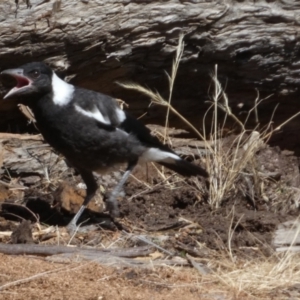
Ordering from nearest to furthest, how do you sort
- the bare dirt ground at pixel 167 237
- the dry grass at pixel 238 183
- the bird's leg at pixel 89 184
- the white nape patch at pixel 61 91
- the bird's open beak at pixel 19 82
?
1. the bare dirt ground at pixel 167 237
2. the dry grass at pixel 238 183
3. the bird's open beak at pixel 19 82
4. the white nape patch at pixel 61 91
5. the bird's leg at pixel 89 184

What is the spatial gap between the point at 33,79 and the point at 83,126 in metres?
0.48

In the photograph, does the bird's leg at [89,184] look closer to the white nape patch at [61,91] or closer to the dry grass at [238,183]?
the white nape patch at [61,91]

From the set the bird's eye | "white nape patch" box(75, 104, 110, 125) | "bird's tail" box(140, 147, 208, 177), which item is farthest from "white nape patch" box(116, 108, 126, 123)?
the bird's eye

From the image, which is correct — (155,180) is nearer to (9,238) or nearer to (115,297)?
(9,238)

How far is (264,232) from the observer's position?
542 centimetres

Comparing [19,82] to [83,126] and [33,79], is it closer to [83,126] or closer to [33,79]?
[33,79]

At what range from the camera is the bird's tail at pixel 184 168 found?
6044mm

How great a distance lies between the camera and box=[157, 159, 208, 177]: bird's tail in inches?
238

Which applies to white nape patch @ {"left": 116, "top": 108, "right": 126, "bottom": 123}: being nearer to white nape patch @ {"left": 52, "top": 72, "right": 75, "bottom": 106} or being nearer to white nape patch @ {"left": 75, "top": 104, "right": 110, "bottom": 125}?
white nape patch @ {"left": 75, "top": 104, "right": 110, "bottom": 125}

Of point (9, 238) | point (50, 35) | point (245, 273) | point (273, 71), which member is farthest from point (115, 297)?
point (273, 71)

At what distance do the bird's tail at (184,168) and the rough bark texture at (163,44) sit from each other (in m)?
0.73

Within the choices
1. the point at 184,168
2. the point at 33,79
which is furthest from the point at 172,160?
the point at 33,79

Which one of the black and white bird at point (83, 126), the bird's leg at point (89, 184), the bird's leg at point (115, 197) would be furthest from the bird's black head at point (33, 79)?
the bird's leg at point (115, 197)

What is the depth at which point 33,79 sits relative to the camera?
5.64 m
